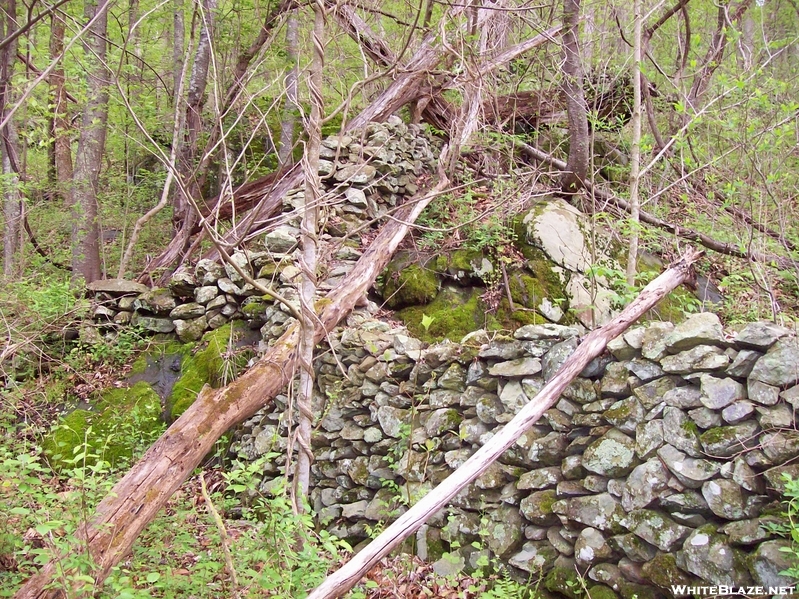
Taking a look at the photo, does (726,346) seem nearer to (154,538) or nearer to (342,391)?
(342,391)

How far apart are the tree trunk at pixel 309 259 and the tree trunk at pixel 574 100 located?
3.41 metres

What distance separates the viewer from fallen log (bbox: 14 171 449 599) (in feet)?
9.18

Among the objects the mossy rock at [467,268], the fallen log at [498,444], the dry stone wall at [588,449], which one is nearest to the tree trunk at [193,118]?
the mossy rock at [467,268]

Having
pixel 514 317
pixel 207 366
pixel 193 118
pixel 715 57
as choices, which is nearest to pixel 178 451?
pixel 207 366

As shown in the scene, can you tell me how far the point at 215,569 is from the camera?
302cm

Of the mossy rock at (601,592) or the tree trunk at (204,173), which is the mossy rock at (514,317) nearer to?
the mossy rock at (601,592)

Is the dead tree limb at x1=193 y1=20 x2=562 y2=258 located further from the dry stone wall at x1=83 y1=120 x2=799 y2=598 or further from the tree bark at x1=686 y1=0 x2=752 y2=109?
the dry stone wall at x1=83 y1=120 x2=799 y2=598

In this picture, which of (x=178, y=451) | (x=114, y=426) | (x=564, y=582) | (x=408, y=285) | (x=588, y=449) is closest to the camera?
(x=564, y=582)

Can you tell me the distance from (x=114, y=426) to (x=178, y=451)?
2083mm

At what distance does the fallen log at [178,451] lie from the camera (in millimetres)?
2797

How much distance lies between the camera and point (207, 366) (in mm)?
5445

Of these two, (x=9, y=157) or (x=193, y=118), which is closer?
(x=9, y=157)

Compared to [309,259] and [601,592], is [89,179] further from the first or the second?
[601,592]

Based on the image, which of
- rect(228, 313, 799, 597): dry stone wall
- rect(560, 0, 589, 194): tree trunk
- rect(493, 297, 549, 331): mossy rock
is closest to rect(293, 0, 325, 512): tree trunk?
rect(228, 313, 799, 597): dry stone wall
